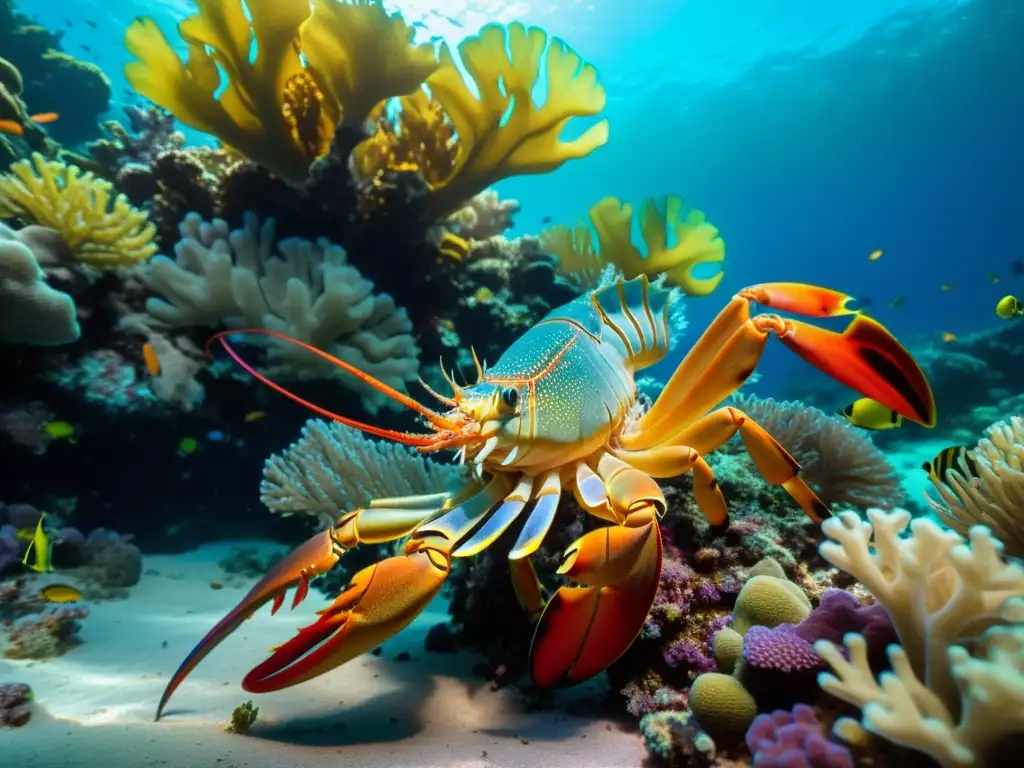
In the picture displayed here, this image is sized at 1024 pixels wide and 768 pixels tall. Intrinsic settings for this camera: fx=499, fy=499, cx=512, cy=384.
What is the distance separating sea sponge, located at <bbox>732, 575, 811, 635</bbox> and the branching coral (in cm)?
60

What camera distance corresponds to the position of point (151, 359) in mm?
4719

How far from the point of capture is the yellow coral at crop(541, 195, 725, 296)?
6.17 metres

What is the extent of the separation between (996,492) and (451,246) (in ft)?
17.1

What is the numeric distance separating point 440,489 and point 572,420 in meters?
1.96

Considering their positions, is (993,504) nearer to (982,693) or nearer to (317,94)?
(982,693)

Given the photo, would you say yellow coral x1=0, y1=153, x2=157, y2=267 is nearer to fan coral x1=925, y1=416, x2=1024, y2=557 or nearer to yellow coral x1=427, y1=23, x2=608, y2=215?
yellow coral x1=427, y1=23, x2=608, y2=215

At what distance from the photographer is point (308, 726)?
2.37 meters

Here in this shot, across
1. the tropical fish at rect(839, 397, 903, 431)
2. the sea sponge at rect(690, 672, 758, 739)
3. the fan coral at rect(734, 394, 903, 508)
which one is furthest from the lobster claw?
the tropical fish at rect(839, 397, 903, 431)

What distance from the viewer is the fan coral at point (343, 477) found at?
3.77 m

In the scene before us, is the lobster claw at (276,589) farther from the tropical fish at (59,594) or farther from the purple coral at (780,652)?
the tropical fish at (59,594)

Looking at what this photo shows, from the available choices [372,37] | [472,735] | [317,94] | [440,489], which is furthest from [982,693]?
[317,94]

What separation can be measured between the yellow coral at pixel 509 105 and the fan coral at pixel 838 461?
150 inches

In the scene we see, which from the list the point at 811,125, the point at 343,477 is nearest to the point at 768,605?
the point at 343,477

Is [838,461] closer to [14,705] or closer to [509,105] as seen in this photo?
[509,105]
